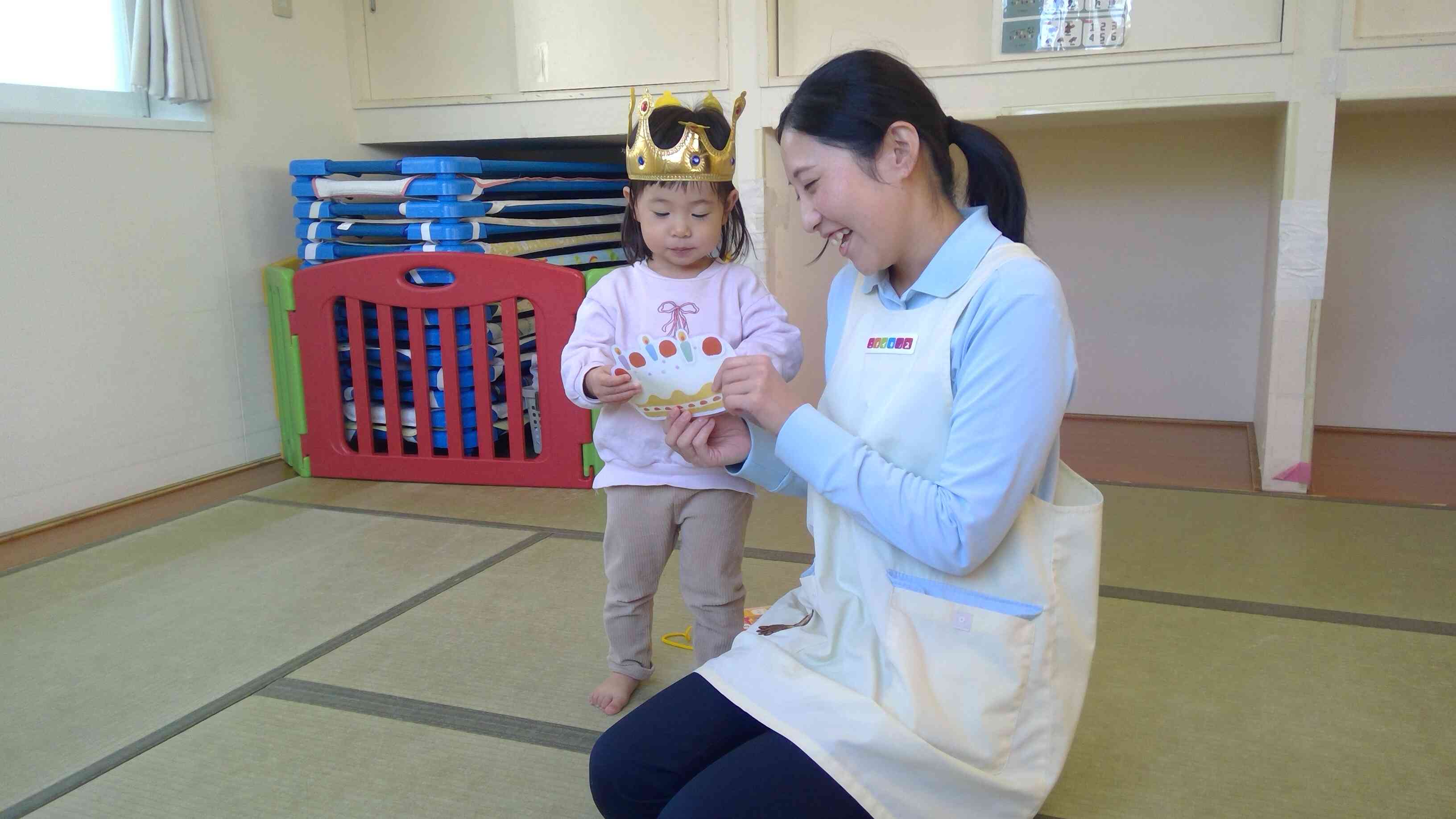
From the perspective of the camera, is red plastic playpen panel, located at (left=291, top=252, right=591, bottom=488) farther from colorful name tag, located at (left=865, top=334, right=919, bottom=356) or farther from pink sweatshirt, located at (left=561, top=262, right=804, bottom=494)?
colorful name tag, located at (left=865, top=334, right=919, bottom=356)

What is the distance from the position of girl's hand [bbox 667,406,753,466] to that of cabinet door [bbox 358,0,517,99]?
2.00 metres

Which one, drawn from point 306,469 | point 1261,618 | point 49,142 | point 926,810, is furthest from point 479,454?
point 926,810

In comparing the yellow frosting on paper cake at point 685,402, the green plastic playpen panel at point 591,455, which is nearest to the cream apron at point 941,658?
the yellow frosting on paper cake at point 685,402

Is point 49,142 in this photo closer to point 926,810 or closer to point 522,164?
point 522,164

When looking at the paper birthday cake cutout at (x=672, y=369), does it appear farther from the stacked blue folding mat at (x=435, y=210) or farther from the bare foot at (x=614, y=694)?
the stacked blue folding mat at (x=435, y=210)

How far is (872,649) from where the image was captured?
3.05 ft

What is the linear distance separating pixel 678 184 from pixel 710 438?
0.37 meters

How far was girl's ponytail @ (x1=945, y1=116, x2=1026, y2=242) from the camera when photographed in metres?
1.00

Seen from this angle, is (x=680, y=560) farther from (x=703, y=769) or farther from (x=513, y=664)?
(x=703, y=769)

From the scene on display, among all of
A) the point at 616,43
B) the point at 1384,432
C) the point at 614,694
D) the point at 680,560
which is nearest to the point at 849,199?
the point at 680,560

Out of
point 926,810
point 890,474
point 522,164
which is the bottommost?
point 926,810

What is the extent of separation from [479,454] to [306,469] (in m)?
0.48

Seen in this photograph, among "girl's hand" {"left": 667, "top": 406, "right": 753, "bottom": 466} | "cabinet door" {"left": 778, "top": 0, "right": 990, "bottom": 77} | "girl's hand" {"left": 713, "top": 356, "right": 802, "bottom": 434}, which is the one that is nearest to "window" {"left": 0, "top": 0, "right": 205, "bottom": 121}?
"cabinet door" {"left": 778, "top": 0, "right": 990, "bottom": 77}

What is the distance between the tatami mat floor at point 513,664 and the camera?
1.22 meters
